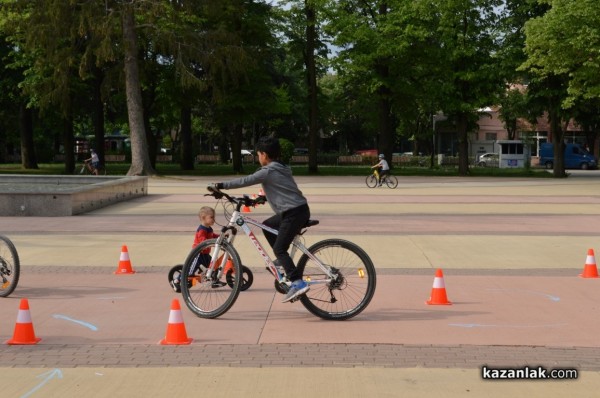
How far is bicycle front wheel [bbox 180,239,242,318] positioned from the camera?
8.13 m

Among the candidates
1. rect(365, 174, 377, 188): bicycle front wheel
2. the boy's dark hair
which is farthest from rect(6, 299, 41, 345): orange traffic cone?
rect(365, 174, 377, 188): bicycle front wheel

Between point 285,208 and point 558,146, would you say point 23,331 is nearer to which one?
point 285,208

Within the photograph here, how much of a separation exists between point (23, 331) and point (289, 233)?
2558 millimetres

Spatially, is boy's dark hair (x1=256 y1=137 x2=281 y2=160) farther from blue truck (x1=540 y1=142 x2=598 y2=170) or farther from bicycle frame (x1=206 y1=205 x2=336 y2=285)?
blue truck (x1=540 y1=142 x2=598 y2=170)

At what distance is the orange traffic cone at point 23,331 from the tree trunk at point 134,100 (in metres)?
34.2

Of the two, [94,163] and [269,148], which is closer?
[269,148]

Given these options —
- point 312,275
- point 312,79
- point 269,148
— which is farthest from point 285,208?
point 312,79

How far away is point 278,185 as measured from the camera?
812 cm

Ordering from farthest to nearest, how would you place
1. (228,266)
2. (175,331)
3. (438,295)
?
(438,295), (228,266), (175,331)

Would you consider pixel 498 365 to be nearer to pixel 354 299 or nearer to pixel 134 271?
pixel 354 299

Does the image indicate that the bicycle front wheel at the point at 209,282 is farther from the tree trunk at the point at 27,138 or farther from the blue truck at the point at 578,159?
the blue truck at the point at 578,159

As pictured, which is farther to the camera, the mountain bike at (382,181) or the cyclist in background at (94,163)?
the cyclist in background at (94,163)

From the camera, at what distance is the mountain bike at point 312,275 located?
26.6 feet

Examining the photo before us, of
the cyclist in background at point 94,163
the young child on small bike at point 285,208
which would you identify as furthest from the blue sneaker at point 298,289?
the cyclist in background at point 94,163
